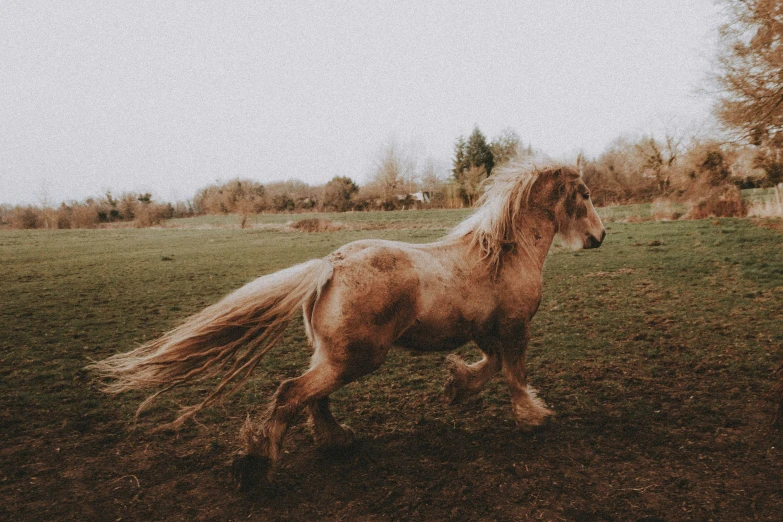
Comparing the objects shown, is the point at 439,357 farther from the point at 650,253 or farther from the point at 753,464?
the point at 650,253

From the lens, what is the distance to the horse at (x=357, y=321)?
3.05 metres

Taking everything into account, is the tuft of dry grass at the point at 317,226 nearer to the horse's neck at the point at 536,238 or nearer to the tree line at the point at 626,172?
the tree line at the point at 626,172

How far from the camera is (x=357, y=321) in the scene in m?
3.05

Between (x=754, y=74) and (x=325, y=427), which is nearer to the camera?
(x=325, y=427)

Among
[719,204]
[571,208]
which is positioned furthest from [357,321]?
[719,204]

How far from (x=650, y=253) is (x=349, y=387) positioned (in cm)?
1174

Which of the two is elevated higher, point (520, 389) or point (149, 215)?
point (149, 215)

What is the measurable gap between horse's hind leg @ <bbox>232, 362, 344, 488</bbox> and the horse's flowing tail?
1.10 feet

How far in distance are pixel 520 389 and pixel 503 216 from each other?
1449 mm

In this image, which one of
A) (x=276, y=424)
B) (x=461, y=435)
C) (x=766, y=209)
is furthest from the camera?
(x=766, y=209)

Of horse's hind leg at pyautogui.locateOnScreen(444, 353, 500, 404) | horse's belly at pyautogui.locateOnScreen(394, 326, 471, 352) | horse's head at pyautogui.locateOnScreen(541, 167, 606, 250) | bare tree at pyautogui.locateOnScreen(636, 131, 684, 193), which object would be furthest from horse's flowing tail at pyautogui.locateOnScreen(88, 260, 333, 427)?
bare tree at pyautogui.locateOnScreen(636, 131, 684, 193)

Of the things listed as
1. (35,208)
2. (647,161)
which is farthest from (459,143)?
(35,208)

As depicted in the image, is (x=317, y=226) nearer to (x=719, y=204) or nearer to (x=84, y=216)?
(x=719, y=204)

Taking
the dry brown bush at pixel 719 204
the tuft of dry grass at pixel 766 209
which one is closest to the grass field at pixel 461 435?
the tuft of dry grass at pixel 766 209
